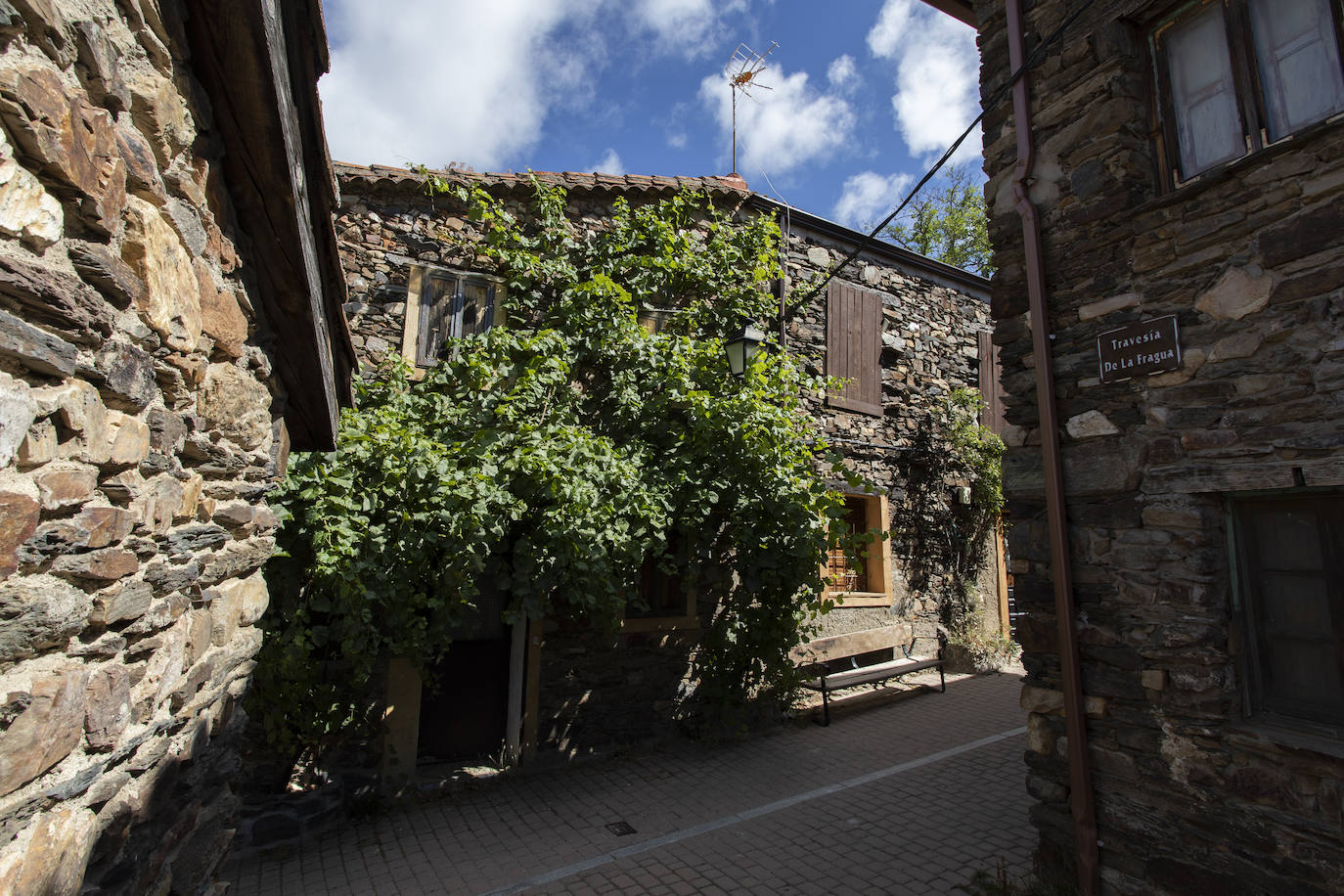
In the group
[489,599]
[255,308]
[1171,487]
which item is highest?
[255,308]

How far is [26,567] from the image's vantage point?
1.26 meters

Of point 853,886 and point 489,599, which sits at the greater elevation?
point 489,599

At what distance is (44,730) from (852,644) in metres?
7.51

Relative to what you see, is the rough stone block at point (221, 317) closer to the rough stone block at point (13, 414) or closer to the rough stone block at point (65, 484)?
the rough stone block at point (65, 484)

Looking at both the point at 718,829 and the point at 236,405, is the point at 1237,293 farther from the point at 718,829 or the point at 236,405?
the point at 718,829

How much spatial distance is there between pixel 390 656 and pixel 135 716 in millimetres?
3935

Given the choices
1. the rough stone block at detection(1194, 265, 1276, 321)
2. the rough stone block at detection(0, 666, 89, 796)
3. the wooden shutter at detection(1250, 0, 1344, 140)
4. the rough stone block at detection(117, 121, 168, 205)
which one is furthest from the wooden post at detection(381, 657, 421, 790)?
the wooden shutter at detection(1250, 0, 1344, 140)

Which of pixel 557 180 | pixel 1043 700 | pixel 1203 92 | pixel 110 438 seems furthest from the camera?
pixel 557 180

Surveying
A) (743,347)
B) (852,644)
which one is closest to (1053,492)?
(743,347)

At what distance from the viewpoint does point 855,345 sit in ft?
27.9

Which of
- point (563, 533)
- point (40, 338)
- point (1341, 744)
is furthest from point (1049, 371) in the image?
point (40, 338)

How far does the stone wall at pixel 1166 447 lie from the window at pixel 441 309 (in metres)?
4.45

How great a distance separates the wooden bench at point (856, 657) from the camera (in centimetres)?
725

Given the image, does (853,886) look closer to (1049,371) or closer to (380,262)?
(1049,371)
